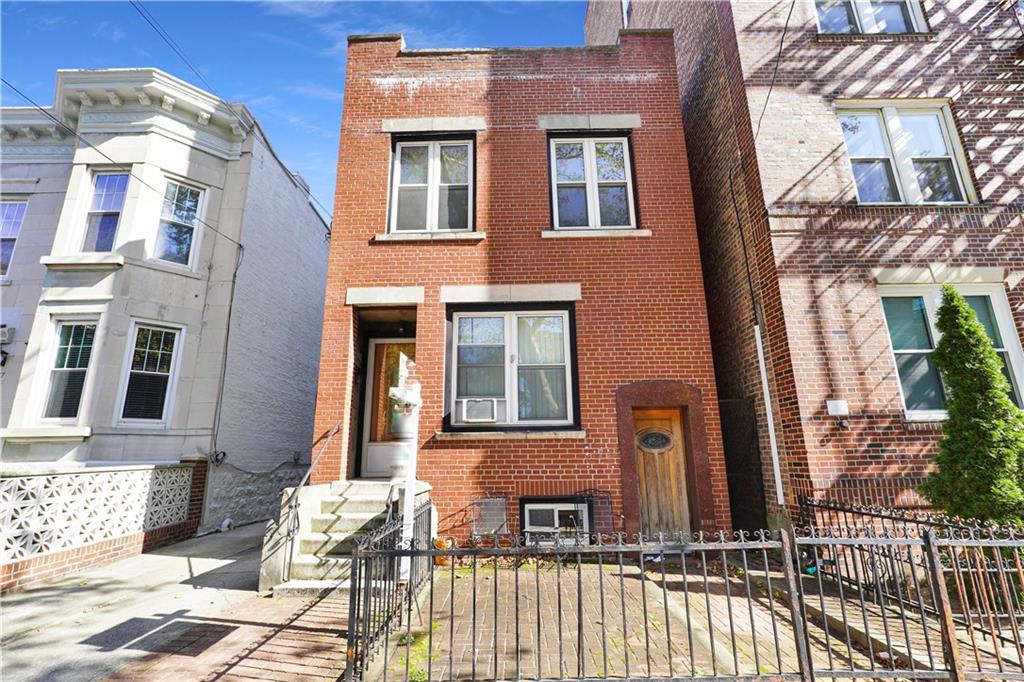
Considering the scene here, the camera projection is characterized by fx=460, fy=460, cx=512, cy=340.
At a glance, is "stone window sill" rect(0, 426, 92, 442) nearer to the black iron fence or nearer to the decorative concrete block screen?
the decorative concrete block screen

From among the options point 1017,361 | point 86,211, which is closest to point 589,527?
A: point 1017,361

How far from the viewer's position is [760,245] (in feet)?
24.6

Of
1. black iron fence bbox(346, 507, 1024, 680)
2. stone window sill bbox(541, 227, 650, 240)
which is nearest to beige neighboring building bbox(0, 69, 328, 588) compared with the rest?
black iron fence bbox(346, 507, 1024, 680)

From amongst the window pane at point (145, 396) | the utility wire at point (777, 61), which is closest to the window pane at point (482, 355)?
the utility wire at point (777, 61)

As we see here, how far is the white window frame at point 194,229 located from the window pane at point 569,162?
8187 millimetres

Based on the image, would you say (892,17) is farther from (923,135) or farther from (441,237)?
(441,237)

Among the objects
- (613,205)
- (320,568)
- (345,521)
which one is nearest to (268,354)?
(345,521)

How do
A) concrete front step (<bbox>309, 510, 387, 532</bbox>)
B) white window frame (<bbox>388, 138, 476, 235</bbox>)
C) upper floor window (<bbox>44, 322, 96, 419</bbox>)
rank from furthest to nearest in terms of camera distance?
upper floor window (<bbox>44, 322, 96, 419</bbox>) < white window frame (<bbox>388, 138, 476, 235</bbox>) < concrete front step (<bbox>309, 510, 387, 532</bbox>)

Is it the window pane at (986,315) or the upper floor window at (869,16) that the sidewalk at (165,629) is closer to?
the window pane at (986,315)

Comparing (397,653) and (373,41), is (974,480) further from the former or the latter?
(373,41)

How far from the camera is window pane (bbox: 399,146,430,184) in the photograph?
28.5 feet

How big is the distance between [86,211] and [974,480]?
1574 centimetres

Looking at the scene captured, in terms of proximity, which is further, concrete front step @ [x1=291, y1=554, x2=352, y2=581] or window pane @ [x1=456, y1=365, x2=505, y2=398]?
window pane @ [x1=456, y1=365, x2=505, y2=398]

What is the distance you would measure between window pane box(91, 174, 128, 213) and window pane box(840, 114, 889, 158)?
47.1 feet
